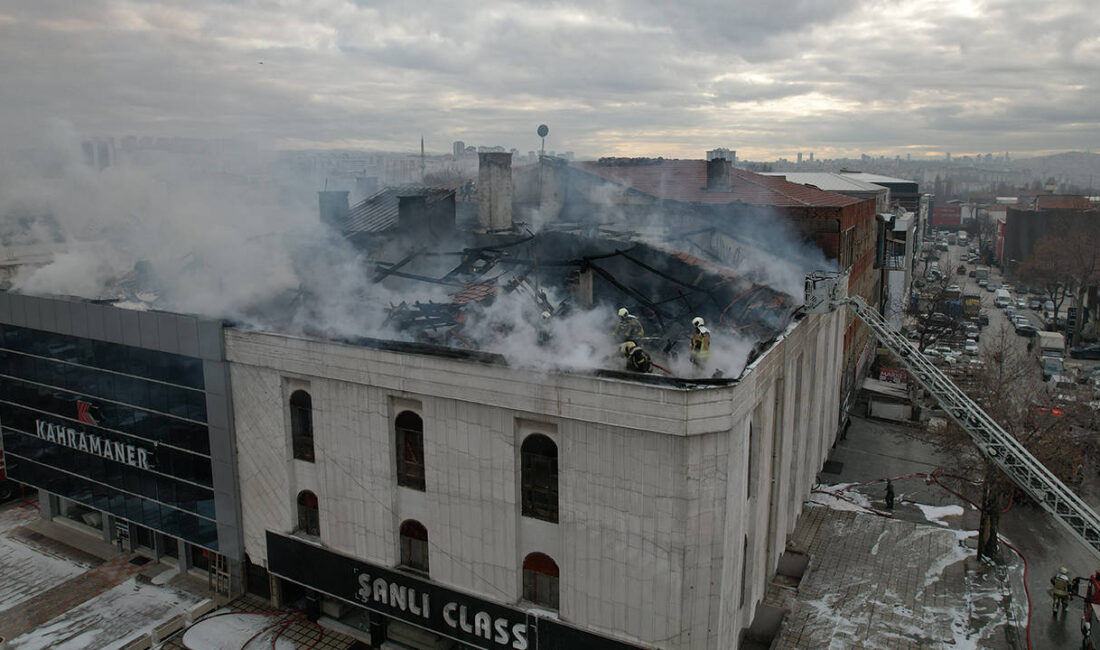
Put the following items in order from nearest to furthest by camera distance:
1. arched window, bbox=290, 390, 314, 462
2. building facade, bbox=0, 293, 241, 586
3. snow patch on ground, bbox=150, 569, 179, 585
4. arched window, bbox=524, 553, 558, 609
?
arched window, bbox=524, 553, 558, 609, arched window, bbox=290, 390, 314, 462, building facade, bbox=0, 293, 241, 586, snow patch on ground, bbox=150, 569, 179, 585

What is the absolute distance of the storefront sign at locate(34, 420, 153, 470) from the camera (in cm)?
1902

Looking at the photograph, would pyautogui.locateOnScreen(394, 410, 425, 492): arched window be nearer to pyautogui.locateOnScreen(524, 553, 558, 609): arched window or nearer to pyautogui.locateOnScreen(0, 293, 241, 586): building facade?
pyautogui.locateOnScreen(524, 553, 558, 609): arched window

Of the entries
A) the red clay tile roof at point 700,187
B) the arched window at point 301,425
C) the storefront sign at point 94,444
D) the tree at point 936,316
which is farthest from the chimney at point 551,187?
the tree at point 936,316

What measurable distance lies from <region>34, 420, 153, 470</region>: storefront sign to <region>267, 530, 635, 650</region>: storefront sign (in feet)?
15.9

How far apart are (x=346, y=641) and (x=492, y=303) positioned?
842 cm

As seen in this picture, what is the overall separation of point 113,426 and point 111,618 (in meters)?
4.86

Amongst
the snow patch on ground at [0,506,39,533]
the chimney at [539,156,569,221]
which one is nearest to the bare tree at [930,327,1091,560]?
the chimney at [539,156,569,221]

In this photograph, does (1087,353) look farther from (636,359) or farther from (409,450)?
(409,450)

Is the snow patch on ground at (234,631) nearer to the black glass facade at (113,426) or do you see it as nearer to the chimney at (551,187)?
the black glass facade at (113,426)

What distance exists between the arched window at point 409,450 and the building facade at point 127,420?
4.95 metres

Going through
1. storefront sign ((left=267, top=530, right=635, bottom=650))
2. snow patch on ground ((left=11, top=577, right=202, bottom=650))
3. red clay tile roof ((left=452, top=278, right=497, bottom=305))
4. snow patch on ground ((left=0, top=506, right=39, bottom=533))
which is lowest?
snow patch on ground ((left=0, top=506, right=39, bottom=533))

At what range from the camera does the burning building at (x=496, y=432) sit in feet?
39.6

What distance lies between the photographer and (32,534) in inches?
882

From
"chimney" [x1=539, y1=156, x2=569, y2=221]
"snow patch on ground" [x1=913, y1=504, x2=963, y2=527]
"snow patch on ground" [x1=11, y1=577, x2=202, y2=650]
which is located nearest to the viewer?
"snow patch on ground" [x1=11, y1=577, x2=202, y2=650]
